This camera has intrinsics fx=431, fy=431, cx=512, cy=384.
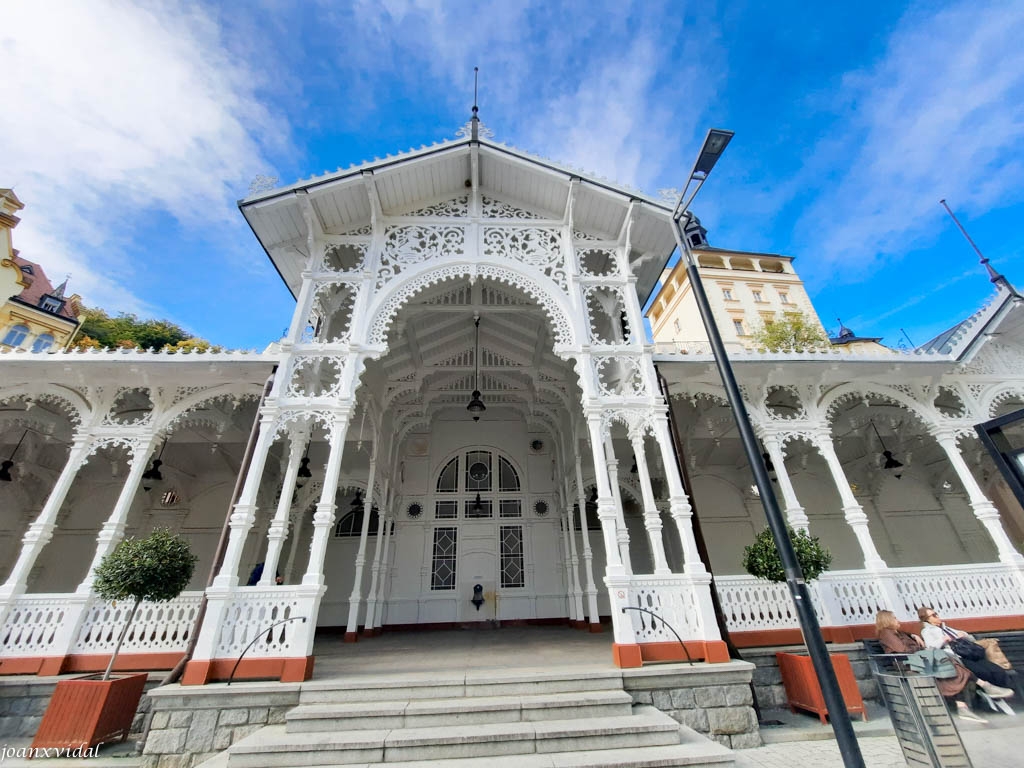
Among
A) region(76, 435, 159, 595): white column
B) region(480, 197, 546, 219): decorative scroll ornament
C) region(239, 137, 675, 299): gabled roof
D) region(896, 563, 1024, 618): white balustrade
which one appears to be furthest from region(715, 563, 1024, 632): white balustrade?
region(76, 435, 159, 595): white column

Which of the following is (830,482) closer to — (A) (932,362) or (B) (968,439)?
(B) (968,439)

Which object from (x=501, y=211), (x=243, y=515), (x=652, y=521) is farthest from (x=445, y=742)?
(x=501, y=211)

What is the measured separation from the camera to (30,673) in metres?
5.75

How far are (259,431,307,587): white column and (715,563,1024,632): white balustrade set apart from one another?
21.6 ft

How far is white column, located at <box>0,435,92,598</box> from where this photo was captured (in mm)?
6121

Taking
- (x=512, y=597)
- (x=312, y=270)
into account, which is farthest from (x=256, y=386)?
(x=512, y=597)

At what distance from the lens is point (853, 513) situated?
7.25 meters

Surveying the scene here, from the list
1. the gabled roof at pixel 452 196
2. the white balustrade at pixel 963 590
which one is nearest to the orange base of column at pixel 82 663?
the gabled roof at pixel 452 196

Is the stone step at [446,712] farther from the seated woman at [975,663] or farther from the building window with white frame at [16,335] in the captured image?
the building window with white frame at [16,335]

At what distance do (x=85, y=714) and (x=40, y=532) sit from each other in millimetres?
3179

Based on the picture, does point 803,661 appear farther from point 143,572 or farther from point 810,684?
point 143,572

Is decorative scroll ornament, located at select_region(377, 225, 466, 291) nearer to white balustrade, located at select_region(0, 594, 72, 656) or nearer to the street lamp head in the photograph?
the street lamp head

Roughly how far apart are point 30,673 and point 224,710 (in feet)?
11.0

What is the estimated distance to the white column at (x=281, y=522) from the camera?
19.6ft
